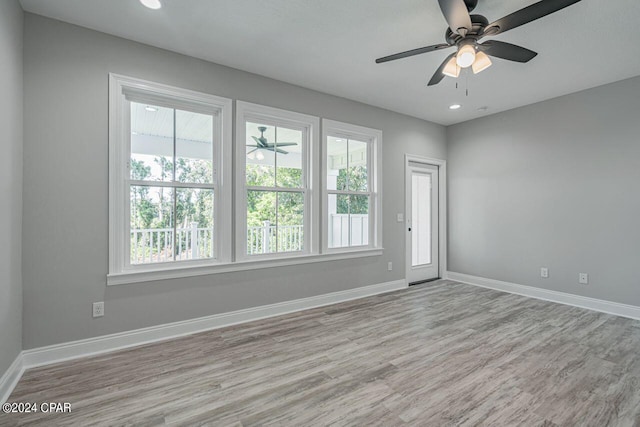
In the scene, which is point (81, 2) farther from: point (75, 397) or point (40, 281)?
point (75, 397)

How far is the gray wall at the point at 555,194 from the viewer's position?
360 centimetres

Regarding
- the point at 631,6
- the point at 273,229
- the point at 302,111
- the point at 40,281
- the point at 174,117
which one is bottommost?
the point at 40,281

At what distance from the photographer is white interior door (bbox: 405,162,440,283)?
5.02 meters

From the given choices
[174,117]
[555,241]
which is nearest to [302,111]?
[174,117]

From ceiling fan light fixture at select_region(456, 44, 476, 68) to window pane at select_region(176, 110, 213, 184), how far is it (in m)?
2.46

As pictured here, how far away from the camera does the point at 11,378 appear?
2113mm

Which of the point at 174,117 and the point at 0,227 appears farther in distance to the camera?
the point at 174,117

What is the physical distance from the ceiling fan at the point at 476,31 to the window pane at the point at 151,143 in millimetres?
2315

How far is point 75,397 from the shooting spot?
2008mm

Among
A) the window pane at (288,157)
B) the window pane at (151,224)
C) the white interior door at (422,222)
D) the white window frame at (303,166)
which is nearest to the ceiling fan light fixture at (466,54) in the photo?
the white window frame at (303,166)

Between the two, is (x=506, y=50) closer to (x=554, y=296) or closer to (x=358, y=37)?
(x=358, y=37)

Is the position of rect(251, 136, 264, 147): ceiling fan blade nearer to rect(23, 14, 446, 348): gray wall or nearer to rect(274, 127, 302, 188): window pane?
rect(274, 127, 302, 188): window pane

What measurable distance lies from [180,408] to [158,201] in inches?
73.7

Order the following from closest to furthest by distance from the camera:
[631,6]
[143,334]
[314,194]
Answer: [631,6] < [143,334] < [314,194]
